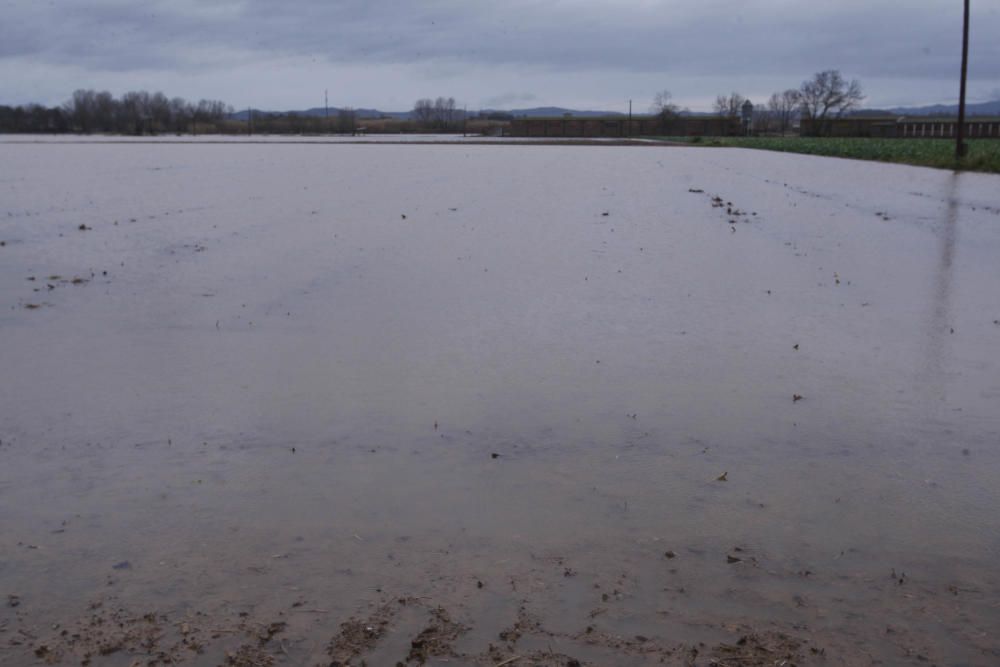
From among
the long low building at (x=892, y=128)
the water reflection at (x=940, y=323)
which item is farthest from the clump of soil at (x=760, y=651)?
the long low building at (x=892, y=128)

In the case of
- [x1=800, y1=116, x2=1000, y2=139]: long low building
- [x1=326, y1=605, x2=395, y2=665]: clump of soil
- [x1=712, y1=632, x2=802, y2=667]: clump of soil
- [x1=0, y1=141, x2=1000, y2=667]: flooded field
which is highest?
[x1=800, y1=116, x2=1000, y2=139]: long low building

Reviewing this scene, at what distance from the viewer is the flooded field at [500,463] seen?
133 inches

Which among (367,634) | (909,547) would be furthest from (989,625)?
(367,634)

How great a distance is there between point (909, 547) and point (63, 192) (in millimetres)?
25312

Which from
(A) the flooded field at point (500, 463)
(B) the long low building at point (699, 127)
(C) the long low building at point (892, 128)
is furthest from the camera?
(B) the long low building at point (699, 127)

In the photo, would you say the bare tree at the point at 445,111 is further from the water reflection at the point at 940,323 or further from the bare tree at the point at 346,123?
the water reflection at the point at 940,323

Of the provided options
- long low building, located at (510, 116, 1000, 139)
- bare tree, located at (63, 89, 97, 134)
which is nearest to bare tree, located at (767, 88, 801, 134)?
long low building, located at (510, 116, 1000, 139)

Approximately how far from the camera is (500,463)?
16.5 ft

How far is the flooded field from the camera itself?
3.39 metres


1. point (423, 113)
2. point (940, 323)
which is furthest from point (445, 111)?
point (940, 323)

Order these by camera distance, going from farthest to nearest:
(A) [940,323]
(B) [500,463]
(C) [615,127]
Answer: (C) [615,127] < (A) [940,323] < (B) [500,463]

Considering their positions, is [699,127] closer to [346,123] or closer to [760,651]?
[346,123]

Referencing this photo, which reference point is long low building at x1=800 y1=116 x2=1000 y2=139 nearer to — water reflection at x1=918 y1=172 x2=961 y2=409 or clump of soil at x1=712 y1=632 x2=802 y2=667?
water reflection at x1=918 y1=172 x2=961 y2=409

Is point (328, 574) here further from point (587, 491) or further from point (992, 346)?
point (992, 346)
